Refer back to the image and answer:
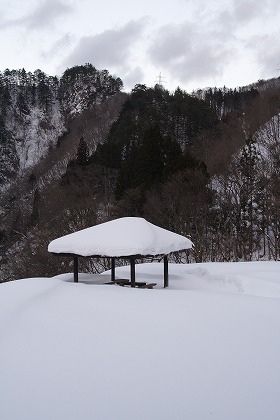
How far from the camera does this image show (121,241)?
432 inches

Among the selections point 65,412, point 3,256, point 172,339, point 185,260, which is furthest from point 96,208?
point 65,412

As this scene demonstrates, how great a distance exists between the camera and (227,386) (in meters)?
4.78

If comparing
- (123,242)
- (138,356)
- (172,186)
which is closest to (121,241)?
(123,242)

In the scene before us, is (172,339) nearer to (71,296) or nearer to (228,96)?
(71,296)

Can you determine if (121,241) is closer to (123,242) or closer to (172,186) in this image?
(123,242)

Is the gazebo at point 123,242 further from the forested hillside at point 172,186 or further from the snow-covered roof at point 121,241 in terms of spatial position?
the forested hillside at point 172,186

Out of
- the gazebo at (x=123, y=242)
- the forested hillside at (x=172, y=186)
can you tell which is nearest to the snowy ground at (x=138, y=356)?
the gazebo at (x=123, y=242)

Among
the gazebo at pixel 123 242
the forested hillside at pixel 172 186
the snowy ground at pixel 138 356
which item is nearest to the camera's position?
the snowy ground at pixel 138 356

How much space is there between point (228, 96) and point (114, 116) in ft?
63.0

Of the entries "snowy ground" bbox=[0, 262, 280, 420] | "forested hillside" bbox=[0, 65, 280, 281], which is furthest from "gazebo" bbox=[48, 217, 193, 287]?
"forested hillside" bbox=[0, 65, 280, 281]

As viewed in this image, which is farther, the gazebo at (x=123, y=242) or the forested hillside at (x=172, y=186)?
the forested hillside at (x=172, y=186)

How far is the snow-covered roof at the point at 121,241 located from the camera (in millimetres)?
10680

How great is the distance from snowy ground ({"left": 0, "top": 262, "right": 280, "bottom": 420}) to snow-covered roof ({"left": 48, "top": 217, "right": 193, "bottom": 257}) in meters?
1.65

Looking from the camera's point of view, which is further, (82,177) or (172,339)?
(82,177)
